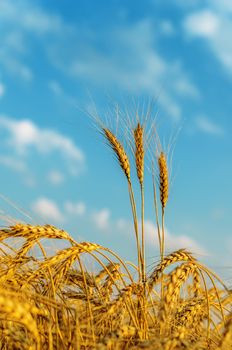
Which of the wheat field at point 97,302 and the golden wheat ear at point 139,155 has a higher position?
the golden wheat ear at point 139,155

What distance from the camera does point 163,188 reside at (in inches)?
191

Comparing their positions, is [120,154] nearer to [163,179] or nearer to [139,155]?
[139,155]

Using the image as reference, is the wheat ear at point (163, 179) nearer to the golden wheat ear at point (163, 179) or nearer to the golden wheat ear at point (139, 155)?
the golden wheat ear at point (163, 179)

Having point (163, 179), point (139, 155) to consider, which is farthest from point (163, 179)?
point (139, 155)

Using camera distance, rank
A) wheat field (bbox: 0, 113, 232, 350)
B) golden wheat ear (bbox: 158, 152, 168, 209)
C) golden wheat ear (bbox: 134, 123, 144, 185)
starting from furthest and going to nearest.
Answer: golden wheat ear (bbox: 158, 152, 168, 209) < golden wheat ear (bbox: 134, 123, 144, 185) < wheat field (bbox: 0, 113, 232, 350)

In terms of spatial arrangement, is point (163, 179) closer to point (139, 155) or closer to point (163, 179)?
point (163, 179)

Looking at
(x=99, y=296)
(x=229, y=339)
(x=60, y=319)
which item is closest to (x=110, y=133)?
(x=99, y=296)

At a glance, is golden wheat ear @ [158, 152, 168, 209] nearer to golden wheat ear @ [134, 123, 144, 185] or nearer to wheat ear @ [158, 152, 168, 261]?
wheat ear @ [158, 152, 168, 261]

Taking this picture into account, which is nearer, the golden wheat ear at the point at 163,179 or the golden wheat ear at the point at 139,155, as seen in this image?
the golden wheat ear at the point at 139,155

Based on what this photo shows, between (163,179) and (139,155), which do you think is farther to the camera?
(163,179)

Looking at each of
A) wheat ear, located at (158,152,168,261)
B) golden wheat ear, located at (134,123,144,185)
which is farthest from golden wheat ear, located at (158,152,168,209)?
golden wheat ear, located at (134,123,144,185)

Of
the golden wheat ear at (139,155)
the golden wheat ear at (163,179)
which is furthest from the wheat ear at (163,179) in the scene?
the golden wheat ear at (139,155)

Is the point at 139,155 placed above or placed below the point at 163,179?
above

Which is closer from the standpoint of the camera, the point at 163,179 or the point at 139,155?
the point at 139,155
